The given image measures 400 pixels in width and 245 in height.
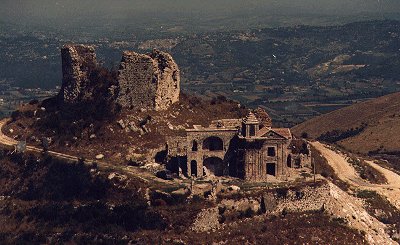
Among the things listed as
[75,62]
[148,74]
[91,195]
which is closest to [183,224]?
[91,195]

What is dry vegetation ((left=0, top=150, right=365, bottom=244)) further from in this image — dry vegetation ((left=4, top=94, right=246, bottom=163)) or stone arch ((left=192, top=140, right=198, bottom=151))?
stone arch ((left=192, top=140, right=198, bottom=151))

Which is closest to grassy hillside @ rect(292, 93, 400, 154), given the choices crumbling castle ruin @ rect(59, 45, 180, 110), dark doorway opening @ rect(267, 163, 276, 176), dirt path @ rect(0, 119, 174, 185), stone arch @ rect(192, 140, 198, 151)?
crumbling castle ruin @ rect(59, 45, 180, 110)

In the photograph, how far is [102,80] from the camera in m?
86.8

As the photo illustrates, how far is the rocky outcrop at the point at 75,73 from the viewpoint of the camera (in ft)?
282

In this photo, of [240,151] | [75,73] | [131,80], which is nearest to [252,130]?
[240,151]

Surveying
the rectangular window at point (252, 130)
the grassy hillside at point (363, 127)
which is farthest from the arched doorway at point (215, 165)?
the grassy hillside at point (363, 127)

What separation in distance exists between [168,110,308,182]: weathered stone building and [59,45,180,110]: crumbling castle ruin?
1277 centimetres

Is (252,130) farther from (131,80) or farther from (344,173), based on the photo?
(131,80)

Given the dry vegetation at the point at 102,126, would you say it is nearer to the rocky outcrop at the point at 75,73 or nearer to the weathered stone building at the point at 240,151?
the rocky outcrop at the point at 75,73

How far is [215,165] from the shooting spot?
234 ft

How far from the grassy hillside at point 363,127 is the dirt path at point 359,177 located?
27373 mm

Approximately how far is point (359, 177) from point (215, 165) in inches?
790

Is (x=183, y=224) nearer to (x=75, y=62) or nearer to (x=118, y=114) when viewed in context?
(x=118, y=114)

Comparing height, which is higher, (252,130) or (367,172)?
(252,130)
